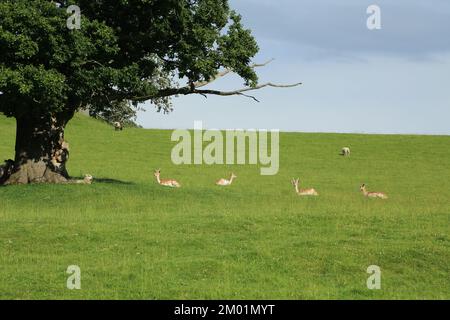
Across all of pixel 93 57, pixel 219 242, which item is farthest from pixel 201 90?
pixel 219 242

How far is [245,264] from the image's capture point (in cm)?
1750

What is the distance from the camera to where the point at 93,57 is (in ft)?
108

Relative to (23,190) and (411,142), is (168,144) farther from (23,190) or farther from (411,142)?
(23,190)

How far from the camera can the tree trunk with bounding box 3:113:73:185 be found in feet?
114

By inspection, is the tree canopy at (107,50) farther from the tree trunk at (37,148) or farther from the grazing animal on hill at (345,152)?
the grazing animal on hill at (345,152)

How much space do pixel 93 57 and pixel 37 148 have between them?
5.50m

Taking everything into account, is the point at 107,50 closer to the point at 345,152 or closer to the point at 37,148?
the point at 37,148

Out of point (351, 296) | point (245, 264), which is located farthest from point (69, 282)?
point (351, 296)

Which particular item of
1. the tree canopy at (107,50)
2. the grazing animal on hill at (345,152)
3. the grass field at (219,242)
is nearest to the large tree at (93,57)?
the tree canopy at (107,50)

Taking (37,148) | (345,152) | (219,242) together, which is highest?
(345,152)

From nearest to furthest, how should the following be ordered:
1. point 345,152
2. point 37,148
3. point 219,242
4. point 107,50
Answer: point 219,242 → point 107,50 → point 37,148 → point 345,152

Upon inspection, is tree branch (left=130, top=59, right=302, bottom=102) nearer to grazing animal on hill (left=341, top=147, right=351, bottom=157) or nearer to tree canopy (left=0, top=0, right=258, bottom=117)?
tree canopy (left=0, top=0, right=258, bottom=117)

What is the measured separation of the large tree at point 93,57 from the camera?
97.7 ft
